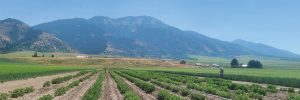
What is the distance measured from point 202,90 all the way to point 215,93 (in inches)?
212

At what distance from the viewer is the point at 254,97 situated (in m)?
48.5

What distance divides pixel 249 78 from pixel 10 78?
49131 mm

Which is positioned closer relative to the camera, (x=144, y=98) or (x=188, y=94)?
(x=144, y=98)

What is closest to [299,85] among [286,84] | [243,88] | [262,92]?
[286,84]

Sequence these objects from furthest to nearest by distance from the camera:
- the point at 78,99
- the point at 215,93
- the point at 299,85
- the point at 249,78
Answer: the point at 249,78 < the point at 299,85 < the point at 215,93 < the point at 78,99

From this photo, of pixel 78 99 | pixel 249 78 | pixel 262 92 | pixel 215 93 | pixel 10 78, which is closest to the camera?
pixel 78 99

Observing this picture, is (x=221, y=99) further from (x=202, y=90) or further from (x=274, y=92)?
(x=274, y=92)

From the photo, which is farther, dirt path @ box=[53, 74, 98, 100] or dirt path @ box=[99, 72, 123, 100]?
dirt path @ box=[99, 72, 123, 100]

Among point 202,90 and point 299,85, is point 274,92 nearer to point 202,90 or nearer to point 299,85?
point 202,90

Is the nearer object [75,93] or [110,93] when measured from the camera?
[110,93]

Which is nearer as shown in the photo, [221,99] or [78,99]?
[78,99]

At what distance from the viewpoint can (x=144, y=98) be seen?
145 feet

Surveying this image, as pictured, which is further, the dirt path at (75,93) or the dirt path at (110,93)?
the dirt path at (110,93)

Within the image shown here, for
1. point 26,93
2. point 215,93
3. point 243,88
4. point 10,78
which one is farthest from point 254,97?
point 10,78
